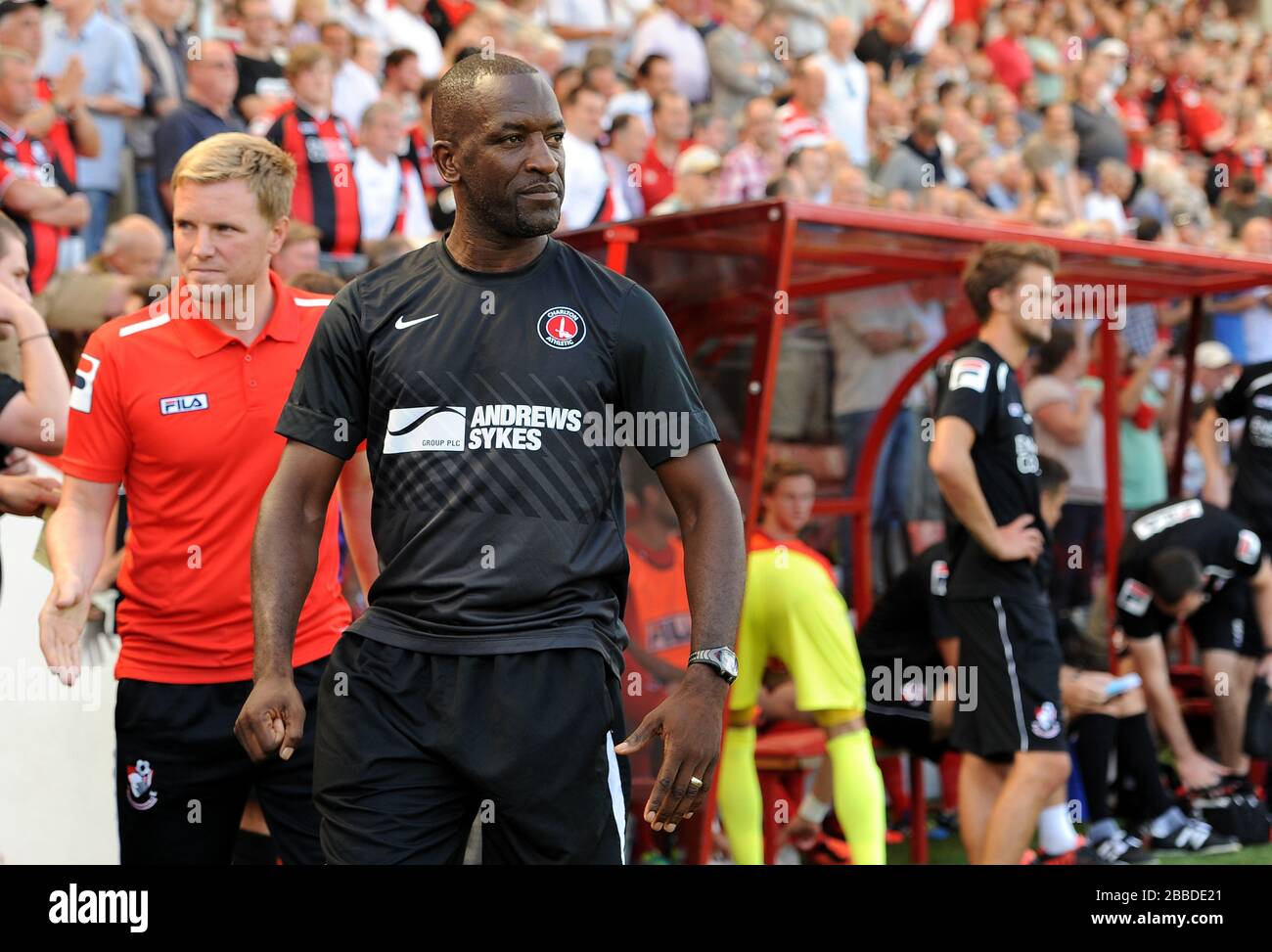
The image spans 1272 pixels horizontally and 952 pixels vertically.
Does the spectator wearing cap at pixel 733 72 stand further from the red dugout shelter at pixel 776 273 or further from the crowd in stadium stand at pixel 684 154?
the red dugout shelter at pixel 776 273

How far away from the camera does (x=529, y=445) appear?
9.38 feet

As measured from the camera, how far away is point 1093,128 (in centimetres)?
1383

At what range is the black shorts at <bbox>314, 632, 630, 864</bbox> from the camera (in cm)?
280

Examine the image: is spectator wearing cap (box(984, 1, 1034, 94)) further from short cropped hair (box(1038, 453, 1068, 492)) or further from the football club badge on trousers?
the football club badge on trousers

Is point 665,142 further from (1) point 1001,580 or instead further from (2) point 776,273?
(1) point 1001,580

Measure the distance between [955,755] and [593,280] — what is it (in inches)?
191

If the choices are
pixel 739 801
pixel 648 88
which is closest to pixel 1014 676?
pixel 739 801

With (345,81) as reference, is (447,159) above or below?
below

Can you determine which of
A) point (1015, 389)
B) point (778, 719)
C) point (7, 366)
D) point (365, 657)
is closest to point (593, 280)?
point (365, 657)

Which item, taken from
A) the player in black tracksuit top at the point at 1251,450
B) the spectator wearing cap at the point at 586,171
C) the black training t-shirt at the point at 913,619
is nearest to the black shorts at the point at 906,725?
the black training t-shirt at the point at 913,619

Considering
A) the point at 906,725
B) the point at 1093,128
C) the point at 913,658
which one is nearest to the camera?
the point at 906,725

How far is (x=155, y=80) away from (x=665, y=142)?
10.0 ft

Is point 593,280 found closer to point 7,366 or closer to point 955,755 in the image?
point 7,366

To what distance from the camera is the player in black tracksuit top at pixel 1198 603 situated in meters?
7.15
